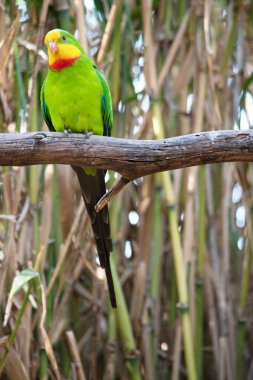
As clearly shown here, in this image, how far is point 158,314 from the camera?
2918 mm

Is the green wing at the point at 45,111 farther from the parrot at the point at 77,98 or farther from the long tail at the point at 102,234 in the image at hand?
the long tail at the point at 102,234

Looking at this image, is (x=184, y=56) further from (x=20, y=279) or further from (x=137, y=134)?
(x=20, y=279)

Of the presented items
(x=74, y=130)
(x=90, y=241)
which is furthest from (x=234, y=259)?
(x=74, y=130)

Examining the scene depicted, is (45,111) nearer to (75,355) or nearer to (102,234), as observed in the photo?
(102,234)

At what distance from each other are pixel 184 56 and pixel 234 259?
95 centimetres

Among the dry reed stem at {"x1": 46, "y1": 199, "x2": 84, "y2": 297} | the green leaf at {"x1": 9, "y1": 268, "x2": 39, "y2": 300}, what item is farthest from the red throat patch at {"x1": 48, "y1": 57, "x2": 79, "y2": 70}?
the green leaf at {"x1": 9, "y1": 268, "x2": 39, "y2": 300}

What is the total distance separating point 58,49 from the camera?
8.09 ft

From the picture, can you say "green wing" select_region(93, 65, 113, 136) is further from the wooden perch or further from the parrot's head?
the wooden perch

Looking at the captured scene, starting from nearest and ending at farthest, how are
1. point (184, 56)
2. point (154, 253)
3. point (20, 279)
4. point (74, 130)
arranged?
point (20, 279) < point (74, 130) < point (154, 253) < point (184, 56)

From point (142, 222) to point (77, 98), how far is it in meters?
0.72

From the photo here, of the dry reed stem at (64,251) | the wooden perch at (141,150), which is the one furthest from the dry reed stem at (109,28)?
the wooden perch at (141,150)

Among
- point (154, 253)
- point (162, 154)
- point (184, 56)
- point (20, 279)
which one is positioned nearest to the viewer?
point (162, 154)

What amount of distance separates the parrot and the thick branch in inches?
16.5

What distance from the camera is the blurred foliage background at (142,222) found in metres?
2.68
